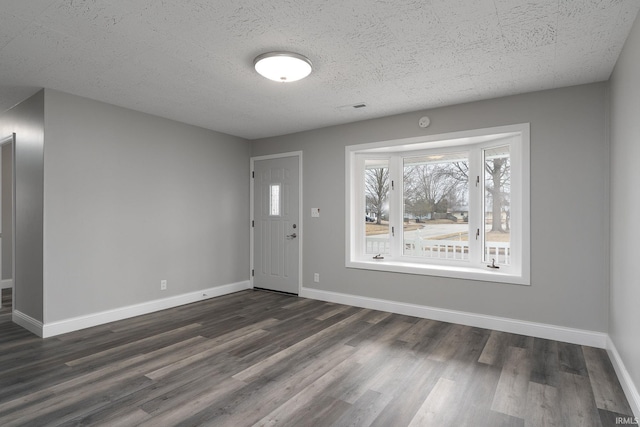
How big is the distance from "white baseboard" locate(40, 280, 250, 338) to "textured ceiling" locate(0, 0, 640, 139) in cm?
233

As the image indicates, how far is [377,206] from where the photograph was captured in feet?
15.7

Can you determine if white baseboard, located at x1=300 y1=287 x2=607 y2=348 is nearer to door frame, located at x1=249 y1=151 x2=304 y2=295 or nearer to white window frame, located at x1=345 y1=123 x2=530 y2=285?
white window frame, located at x1=345 y1=123 x2=530 y2=285

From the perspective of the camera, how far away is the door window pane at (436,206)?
4.23 meters

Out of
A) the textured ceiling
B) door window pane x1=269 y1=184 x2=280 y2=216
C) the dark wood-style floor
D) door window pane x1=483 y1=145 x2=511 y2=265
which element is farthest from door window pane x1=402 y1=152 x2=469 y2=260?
door window pane x1=269 y1=184 x2=280 y2=216

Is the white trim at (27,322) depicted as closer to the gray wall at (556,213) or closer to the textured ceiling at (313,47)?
the textured ceiling at (313,47)

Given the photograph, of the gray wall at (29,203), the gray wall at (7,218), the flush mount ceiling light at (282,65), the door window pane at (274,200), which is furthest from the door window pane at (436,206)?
the gray wall at (7,218)

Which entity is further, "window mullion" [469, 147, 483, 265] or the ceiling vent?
"window mullion" [469, 147, 483, 265]

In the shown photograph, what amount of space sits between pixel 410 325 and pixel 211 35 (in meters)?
3.34

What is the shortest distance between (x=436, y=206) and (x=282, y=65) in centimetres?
269

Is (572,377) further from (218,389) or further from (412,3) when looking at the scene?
(412,3)

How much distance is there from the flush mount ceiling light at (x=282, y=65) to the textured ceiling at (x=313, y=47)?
6cm

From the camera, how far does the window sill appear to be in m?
3.60

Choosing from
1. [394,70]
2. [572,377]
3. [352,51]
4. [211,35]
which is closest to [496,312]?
[572,377]

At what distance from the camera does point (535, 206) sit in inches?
136
